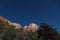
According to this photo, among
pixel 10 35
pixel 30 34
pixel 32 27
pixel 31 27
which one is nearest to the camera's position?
pixel 10 35

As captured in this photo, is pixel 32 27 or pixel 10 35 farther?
pixel 32 27

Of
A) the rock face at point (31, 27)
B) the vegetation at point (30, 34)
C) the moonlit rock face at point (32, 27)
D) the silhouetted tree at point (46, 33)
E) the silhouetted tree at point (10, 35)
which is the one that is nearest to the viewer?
the silhouetted tree at point (10, 35)

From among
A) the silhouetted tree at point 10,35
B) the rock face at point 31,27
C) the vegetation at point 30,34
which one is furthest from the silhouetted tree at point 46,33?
the rock face at point 31,27

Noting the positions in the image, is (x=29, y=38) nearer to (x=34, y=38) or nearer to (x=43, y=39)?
(x=34, y=38)

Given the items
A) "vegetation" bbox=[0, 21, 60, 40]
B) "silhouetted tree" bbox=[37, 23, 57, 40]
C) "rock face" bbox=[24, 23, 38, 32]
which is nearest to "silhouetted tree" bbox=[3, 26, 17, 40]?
"vegetation" bbox=[0, 21, 60, 40]

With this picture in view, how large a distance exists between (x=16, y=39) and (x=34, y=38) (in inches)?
111

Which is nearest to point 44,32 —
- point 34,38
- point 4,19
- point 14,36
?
point 34,38

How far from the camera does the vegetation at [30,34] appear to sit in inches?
837

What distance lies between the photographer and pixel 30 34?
23.2 meters

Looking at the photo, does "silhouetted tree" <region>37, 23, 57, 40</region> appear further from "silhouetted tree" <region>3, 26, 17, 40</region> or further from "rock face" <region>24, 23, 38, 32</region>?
"rock face" <region>24, 23, 38, 32</region>

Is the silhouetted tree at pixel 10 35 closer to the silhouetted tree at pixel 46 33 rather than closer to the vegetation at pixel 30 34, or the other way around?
the vegetation at pixel 30 34

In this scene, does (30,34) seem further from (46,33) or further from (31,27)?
(31,27)

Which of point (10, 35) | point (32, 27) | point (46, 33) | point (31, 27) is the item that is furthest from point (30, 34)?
point (32, 27)

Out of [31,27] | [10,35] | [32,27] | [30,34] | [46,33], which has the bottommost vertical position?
[10,35]
